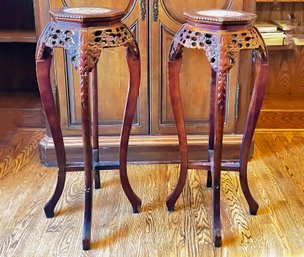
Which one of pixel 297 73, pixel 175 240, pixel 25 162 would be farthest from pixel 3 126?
pixel 297 73

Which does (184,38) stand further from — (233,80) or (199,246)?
(199,246)

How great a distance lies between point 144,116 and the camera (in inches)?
91.8

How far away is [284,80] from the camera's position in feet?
9.85

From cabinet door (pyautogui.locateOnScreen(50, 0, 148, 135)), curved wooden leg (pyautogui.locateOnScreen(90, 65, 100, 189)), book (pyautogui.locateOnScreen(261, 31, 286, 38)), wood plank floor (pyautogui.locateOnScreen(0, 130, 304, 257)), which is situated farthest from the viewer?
book (pyautogui.locateOnScreen(261, 31, 286, 38))

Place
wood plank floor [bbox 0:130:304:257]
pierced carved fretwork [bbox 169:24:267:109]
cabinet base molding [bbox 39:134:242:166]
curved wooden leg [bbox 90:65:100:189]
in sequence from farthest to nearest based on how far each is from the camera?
cabinet base molding [bbox 39:134:242:166], curved wooden leg [bbox 90:65:100:189], wood plank floor [bbox 0:130:304:257], pierced carved fretwork [bbox 169:24:267:109]

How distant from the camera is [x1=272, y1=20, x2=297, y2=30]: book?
2.65 metres

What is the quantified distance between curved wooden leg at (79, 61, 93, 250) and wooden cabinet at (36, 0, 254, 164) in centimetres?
62

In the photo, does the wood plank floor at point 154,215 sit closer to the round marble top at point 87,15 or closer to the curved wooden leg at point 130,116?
the curved wooden leg at point 130,116

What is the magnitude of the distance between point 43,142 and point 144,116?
0.56 metres

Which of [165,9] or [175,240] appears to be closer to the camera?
[175,240]

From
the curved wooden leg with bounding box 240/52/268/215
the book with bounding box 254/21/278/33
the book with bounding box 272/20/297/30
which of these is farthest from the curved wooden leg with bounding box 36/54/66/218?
the book with bounding box 272/20/297/30

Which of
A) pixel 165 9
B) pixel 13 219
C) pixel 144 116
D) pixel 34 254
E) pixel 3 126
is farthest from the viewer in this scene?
pixel 3 126

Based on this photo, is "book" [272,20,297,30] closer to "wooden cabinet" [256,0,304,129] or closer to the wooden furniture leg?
"wooden cabinet" [256,0,304,129]

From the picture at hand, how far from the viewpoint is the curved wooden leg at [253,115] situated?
1766mm
